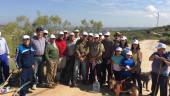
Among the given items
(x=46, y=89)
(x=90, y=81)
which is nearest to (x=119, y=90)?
(x=90, y=81)

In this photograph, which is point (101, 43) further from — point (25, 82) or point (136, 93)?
point (25, 82)

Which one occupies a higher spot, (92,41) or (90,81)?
(92,41)

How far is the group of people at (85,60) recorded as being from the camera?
10848 millimetres

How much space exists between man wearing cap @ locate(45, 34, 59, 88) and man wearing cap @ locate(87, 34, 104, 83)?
3.89ft

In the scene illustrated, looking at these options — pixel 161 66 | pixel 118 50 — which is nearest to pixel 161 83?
pixel 161 66

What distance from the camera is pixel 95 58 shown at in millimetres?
11883

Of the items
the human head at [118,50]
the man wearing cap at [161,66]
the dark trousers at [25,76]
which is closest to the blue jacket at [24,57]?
the dark trousers at [25,76]

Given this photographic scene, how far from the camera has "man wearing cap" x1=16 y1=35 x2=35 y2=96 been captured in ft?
32.6

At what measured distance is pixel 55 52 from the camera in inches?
448

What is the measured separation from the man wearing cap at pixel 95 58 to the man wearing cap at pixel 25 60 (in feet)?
8.06

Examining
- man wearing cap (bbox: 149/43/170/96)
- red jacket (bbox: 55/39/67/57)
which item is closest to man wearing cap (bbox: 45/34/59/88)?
red jacket (bbox: 55/39/67/57)

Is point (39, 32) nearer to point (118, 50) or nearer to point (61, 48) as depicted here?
point (61, 48)

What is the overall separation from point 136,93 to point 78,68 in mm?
2289

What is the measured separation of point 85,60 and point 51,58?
1.27 m
